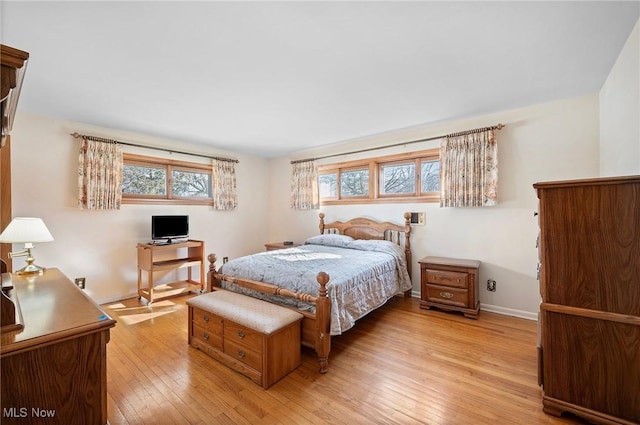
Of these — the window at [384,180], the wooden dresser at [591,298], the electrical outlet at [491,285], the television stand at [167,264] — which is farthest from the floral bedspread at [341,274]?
the wooden dresser at [591,298]

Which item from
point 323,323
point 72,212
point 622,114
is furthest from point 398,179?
point 72,212

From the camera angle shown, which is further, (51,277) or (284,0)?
(51,277)

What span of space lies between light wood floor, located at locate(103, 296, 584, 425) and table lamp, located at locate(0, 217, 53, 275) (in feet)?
3.23

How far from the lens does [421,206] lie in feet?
12.5

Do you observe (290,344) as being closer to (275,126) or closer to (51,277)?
(51,277)

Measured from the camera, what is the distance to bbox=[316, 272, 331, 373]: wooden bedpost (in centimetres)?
212

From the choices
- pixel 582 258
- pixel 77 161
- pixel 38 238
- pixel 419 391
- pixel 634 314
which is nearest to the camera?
pixel 634 314

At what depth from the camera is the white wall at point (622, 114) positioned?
1845 mm

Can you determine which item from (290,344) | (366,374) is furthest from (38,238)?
(366,374)

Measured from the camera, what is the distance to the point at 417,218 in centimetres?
384

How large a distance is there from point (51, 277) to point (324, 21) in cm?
260

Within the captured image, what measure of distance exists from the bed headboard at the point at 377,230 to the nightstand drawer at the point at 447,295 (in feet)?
1.80

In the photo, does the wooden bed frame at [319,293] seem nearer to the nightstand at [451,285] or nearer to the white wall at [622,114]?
the nightstand at [451,285]

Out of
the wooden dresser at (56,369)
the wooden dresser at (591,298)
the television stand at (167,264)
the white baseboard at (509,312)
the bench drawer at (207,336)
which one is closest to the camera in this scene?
the wooden dresser at (56,369)
